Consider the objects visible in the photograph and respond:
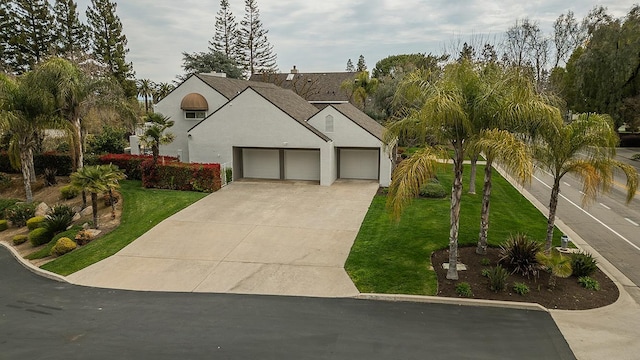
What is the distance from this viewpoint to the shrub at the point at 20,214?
1806 cm

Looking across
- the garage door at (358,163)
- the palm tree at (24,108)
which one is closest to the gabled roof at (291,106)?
the garage door at (358,163)

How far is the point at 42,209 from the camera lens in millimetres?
18688

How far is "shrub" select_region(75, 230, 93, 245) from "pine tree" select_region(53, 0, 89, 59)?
36971mm

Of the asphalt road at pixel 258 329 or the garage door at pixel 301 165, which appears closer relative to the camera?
the asphalt road at pixel 258 329

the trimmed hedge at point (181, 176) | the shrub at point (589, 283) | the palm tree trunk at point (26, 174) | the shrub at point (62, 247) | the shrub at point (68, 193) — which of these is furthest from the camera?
the trimmed hedge at point (181, 176)

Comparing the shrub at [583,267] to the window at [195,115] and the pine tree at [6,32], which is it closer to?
the window at [195,115]

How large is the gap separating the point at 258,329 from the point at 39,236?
1178 cm

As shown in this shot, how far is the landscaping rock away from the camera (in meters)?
18.2

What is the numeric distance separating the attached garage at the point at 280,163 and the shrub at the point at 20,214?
36.6 feet

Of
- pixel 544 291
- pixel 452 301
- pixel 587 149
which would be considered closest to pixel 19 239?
pixel 452 301

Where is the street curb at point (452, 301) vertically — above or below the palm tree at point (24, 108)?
below

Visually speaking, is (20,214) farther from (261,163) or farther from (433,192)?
(433,192)

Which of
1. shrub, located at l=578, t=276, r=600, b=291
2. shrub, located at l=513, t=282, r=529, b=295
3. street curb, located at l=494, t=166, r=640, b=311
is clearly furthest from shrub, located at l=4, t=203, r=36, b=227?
shrub, located at l=578, t=276, r=600, b=291

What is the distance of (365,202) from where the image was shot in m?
19.8
